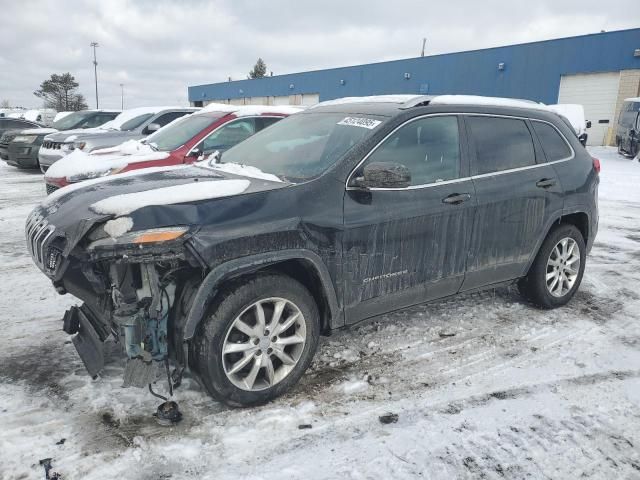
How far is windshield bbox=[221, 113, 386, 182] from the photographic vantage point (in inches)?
128

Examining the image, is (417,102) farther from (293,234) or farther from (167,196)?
(167,196)

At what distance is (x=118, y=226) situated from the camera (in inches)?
98.4

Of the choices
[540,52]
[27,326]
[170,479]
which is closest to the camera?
[170,479]

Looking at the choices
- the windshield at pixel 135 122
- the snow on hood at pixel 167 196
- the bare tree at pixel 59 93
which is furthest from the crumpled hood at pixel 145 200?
the bare tree at pixel 59 93

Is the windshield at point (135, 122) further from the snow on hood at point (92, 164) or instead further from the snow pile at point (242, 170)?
the snow pile at point (242, 170)

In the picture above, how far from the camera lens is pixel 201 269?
269cm

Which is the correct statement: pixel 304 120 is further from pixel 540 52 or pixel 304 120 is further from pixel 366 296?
pixel 540 52

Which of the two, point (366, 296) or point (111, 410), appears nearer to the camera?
point (111, 410)

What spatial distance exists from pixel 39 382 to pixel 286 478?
178 centimetres

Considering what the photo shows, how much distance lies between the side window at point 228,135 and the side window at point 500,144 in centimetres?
400

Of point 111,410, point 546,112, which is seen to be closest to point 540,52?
point 546,112

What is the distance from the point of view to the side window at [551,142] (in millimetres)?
4273

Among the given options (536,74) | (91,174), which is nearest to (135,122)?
(91,174)

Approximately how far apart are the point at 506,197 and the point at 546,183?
1.80ft
